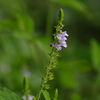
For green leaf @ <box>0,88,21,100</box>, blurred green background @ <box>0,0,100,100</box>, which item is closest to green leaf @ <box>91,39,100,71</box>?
blurred green background @ <box>0,0,100,100</box>

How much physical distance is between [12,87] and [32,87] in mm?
384

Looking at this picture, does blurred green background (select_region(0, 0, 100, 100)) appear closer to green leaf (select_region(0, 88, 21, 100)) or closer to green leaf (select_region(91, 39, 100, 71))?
green leaf (select_region(91, 39, 100, 71))

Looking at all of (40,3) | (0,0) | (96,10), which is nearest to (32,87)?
(0,0)

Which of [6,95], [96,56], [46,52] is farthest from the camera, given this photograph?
[96,56]

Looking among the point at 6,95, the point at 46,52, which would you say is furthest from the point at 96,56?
the point at 6,95

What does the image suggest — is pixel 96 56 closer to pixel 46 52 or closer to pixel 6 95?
pixel 46 52

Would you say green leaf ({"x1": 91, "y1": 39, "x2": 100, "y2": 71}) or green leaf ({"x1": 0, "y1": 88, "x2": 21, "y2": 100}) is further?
green leaf ({"x1": 91, "y1": 39, "x2": 100, "y2": 71})

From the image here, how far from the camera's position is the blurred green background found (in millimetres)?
3180

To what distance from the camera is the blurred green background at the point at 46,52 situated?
3180mm

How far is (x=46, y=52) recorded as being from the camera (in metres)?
3.00

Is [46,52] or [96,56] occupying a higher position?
[96,56]

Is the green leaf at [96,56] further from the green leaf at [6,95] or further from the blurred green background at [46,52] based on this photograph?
the green leaf at [6,95]

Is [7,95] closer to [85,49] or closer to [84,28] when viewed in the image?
[85,49]

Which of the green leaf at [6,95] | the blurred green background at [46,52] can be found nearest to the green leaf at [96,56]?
the blurred green background at [46,52]
